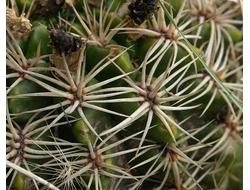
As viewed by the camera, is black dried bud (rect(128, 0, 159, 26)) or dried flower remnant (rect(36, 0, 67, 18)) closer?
black dried bud (rect(128, 0, 159, 26))

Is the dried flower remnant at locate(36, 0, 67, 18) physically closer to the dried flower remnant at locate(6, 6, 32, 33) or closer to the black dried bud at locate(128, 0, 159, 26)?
the dried flower remnant at locate(6, 6, 32, 33)

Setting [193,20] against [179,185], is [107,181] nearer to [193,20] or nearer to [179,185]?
[179,185]

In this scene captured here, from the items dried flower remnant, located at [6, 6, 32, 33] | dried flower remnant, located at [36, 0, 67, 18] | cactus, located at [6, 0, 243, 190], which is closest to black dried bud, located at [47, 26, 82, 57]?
cactus, located at [6, 0, 243, 190]

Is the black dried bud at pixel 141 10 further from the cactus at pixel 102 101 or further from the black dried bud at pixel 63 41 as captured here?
the black dried bud at pixel 63 41

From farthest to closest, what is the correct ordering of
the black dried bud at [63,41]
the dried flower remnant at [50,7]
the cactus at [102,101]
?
the dried flower remnant at [50,7] → the cactus at [102,101] → the black dried bud at [63,41]

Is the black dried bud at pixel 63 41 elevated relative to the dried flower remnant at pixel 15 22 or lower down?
lower down

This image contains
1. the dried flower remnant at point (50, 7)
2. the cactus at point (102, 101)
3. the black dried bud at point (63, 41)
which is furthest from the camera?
the dried flower remnant at point (50, 7)

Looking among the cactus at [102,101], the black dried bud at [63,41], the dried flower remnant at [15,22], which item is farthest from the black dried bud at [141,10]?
the dried flower remnant at [15,22]

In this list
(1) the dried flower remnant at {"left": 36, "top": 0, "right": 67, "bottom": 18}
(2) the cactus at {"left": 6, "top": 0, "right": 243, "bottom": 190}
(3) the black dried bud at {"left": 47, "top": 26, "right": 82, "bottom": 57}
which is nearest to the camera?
Answer: (3) the black dried bud at {"left": 47, "top": 26, "right": 82, "bottom": 57}
